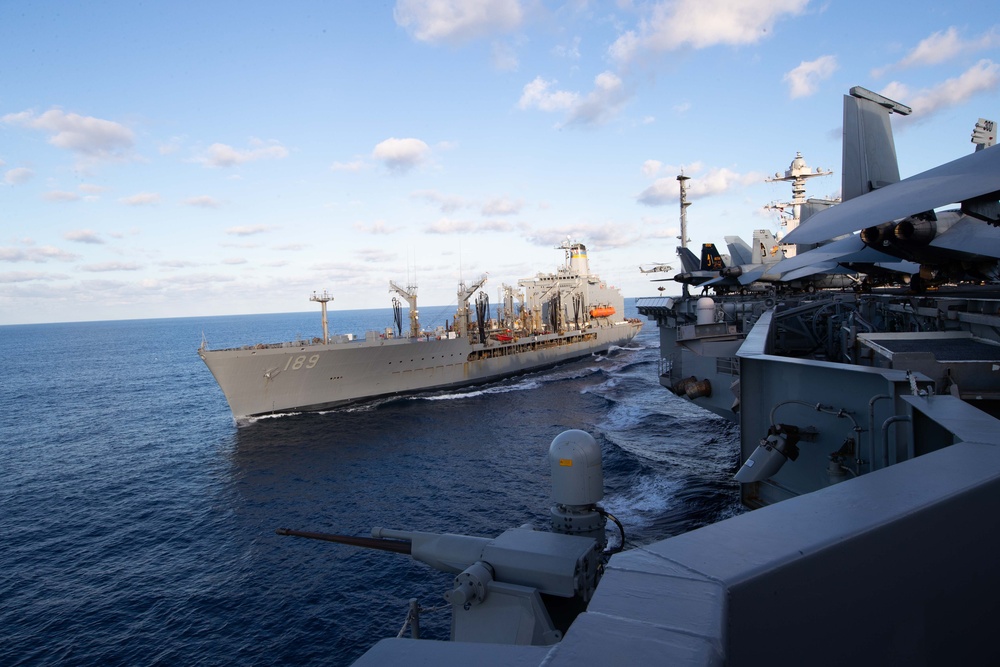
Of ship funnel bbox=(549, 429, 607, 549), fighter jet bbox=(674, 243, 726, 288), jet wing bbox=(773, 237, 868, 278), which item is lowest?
ship funnel bbox=(549, 429, 607, 549)

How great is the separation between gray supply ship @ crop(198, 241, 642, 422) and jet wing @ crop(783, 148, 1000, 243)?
1130 inches

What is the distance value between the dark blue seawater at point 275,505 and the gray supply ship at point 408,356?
1661 mm

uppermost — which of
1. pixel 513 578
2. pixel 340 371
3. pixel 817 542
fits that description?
pixel 817 542

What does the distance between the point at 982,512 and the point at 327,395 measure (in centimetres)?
3510

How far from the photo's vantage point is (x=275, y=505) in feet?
64.7

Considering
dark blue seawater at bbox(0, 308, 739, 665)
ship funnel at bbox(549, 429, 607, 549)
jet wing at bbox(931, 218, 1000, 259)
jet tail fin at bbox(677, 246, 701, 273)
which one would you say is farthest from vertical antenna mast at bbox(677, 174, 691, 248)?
ship funnel at bbox(549, 429, 607, 549)

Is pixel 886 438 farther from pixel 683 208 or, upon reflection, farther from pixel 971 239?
pixel 683 208

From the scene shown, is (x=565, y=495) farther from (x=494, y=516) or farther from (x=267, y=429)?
(x=267, y=429)

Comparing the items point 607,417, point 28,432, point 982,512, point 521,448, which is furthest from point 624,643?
point 28,432

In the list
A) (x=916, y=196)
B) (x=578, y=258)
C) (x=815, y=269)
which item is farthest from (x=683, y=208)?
(x=578, y=258)

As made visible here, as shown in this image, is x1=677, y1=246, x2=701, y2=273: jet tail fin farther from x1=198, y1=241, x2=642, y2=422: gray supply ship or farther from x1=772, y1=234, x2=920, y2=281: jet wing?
x1=198, y1=241, x2=642, y2=422: gray supply ship

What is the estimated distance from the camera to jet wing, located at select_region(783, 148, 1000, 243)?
26.7ft

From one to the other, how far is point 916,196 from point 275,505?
1947 centimetres

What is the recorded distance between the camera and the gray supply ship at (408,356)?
108 ft
